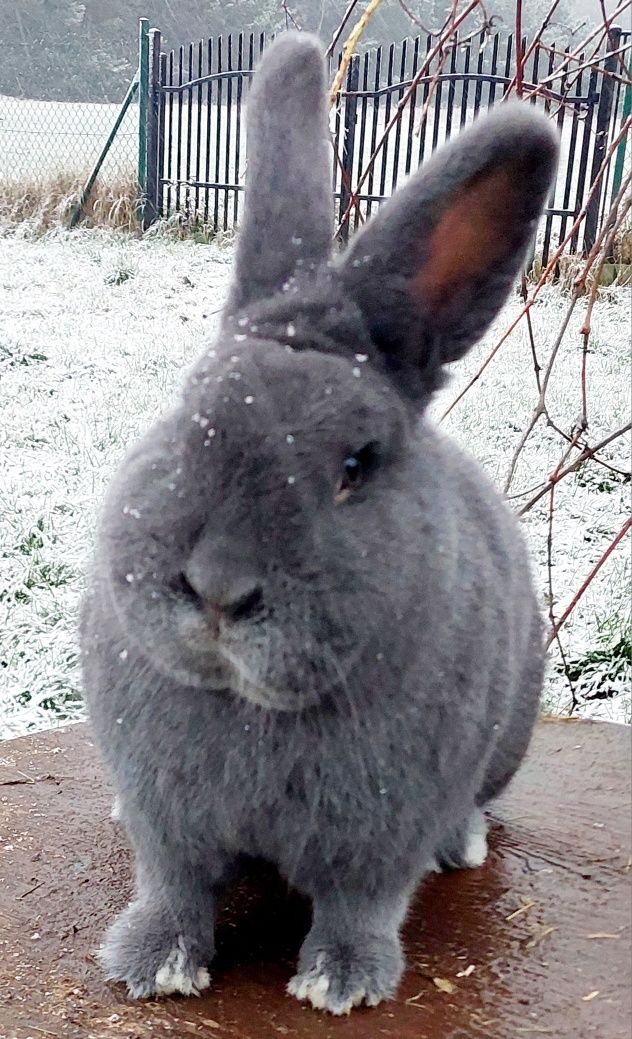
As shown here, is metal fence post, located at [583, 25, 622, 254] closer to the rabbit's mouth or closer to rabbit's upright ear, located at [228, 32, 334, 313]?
rabbit's upright ear, located at [228, 32, 334, 313]

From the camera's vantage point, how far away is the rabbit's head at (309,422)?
2.40 feet

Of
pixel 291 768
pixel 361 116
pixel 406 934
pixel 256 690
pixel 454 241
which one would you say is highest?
pixel 361 116

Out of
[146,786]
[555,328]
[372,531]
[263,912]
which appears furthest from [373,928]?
[555,328]

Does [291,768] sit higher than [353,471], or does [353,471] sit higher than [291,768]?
[353,471]

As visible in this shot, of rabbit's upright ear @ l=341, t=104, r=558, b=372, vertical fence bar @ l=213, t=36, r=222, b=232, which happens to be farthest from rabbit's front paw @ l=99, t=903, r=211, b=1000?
vertical fence bar @ l=213, t=36, r=222, b=232

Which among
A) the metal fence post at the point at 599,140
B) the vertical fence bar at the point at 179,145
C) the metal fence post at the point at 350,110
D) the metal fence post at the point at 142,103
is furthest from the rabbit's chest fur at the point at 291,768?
the vertical fence bar at the point at 179,145

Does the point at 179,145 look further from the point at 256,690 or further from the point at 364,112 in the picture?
the point at 256,690

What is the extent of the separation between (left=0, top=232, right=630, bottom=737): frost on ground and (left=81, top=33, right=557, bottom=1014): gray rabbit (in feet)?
3.84

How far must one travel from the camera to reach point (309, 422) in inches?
30.6

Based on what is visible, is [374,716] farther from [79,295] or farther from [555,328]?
[79,295]

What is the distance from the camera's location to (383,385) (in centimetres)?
86

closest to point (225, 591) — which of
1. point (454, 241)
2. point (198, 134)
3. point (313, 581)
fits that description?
point (313, 581)

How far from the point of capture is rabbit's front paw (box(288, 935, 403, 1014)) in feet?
3.19

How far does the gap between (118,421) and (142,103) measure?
104cm
